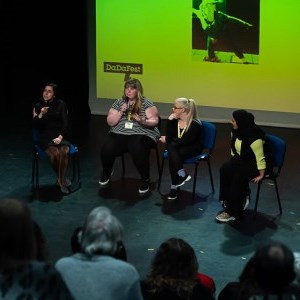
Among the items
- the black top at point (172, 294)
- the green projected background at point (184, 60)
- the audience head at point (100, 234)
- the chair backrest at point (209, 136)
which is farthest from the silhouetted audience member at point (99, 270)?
the green projected background at point (184, 60)

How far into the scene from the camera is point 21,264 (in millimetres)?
2486

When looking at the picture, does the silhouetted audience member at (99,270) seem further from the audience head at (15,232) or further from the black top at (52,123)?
the black top at (52,123)

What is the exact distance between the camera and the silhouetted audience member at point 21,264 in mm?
2438

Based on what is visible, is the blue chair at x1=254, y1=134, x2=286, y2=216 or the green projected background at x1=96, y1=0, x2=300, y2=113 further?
the green projected background at x1=96, y1=0, x2=300, y2=113

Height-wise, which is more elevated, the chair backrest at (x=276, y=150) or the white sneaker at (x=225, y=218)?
the chair backrest at (x=276, y=150)

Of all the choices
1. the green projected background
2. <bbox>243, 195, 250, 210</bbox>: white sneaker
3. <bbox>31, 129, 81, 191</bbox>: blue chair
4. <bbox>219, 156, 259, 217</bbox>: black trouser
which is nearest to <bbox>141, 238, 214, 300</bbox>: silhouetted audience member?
<bbox>219, 156, 259, 217</bbox>: black trouser

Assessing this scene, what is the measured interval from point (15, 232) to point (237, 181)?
3612mm

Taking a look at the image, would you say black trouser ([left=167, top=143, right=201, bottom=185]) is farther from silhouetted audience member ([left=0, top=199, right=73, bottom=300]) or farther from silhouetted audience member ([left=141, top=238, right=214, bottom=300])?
silhouetted audience member ([left=0, top=199, right=73, bottom=300])

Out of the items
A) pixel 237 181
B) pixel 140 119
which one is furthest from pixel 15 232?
pixel 140 119

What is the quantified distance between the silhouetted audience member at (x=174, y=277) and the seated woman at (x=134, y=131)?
3.50 meters

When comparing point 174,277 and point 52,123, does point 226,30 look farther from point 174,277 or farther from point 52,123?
point 174,277

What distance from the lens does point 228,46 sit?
892 centimetres

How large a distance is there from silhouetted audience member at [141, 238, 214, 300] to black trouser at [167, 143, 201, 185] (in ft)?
10.7

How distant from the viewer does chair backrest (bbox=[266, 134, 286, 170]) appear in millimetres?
5949
